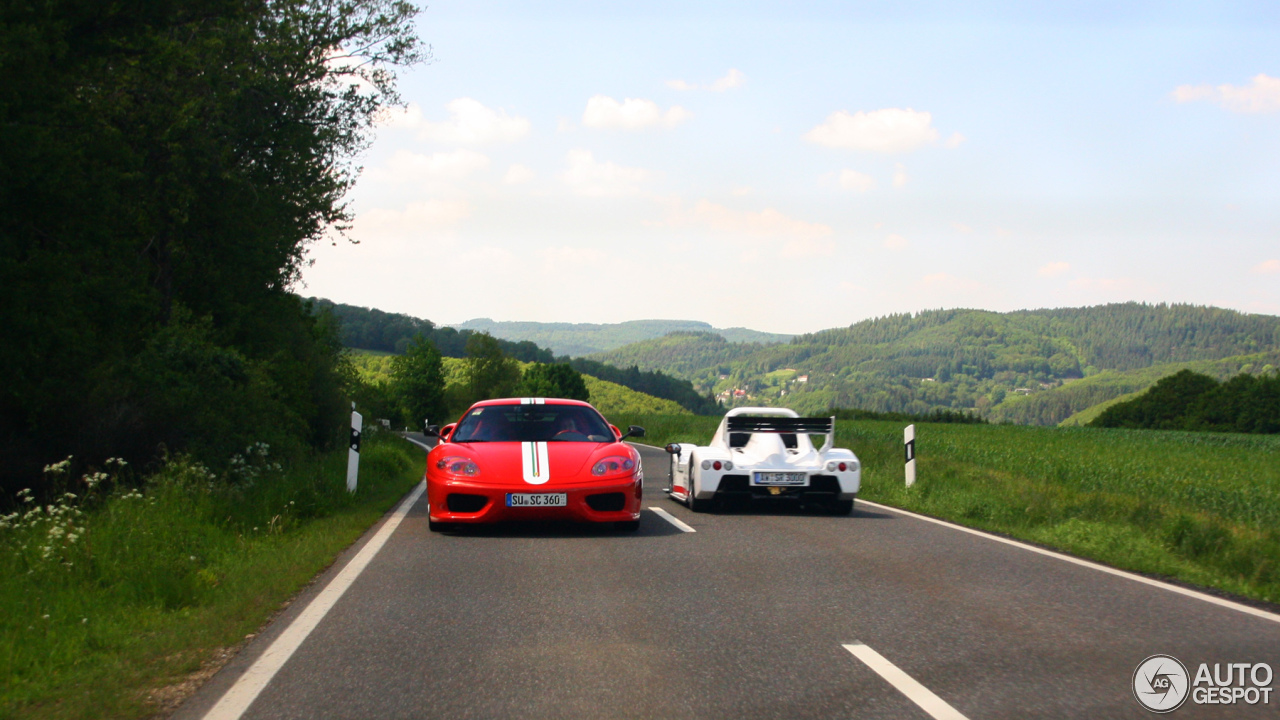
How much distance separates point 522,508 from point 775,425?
13.8 ft

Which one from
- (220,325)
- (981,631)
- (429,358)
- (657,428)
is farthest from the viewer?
(429,358)

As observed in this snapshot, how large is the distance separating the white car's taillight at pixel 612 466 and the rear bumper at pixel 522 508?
0.12 metres

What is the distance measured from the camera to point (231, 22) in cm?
1947

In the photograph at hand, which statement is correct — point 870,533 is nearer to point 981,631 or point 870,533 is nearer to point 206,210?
point 981,631

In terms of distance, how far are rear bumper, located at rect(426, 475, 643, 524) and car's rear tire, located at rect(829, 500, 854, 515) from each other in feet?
10.8

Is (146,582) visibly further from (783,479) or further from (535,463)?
(783,479)

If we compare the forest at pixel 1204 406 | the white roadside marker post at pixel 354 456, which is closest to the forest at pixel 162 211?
the white roadside marker post at pixel 354 456

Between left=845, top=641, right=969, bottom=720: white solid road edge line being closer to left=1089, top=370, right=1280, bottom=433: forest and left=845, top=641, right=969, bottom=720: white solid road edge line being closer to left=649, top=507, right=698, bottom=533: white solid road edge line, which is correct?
left=649, top=507, right=698, bottom=533: white solid road edge line

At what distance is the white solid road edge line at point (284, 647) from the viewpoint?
4152 millimetres

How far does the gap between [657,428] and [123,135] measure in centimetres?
3402

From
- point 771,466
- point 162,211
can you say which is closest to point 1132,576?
point 771,466

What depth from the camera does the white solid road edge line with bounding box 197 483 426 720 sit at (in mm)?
4152

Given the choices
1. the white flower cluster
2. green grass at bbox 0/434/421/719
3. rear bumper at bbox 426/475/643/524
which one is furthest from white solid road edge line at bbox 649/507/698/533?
the white flower cluster

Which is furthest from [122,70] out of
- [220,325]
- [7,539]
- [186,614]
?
[186,614]
